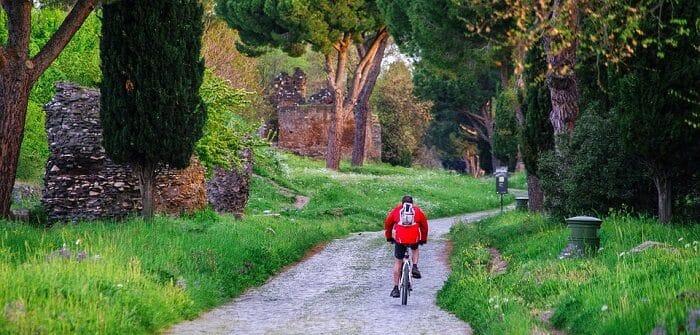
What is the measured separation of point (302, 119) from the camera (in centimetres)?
5494

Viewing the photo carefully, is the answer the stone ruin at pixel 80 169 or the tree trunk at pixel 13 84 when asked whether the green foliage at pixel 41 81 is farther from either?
the tree trunk at pixel 13 84

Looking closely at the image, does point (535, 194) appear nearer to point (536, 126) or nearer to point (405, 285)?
point (536, 126)

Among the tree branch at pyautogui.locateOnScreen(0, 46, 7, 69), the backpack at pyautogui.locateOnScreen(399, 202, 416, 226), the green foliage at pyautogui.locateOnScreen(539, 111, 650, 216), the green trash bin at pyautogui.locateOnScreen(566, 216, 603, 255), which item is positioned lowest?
the green trash bin at pyautogui.locateOnScreen(566, 216, 603, 255)

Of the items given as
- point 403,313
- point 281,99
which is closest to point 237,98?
point 403,313

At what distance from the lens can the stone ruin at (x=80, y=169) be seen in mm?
20203

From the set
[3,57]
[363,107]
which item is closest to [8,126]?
[3,57]

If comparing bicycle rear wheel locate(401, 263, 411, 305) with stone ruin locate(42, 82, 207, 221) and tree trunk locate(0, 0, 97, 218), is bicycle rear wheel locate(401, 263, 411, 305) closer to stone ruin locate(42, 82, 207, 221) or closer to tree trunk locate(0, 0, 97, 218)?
tree trunk locate(0, 0, 97, 218)

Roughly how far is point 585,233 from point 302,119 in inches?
1612

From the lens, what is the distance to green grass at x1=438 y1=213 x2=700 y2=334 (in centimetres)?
912

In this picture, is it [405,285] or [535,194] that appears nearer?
[405,285]

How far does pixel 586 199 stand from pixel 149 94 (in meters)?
8.93

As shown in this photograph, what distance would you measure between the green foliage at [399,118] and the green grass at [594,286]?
47.4 metres

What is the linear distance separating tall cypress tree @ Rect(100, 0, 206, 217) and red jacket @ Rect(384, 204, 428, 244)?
5854mm

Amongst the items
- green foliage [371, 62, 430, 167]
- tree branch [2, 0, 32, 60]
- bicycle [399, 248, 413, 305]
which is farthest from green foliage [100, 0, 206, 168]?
green foliage [371, 62, 430, 167]
